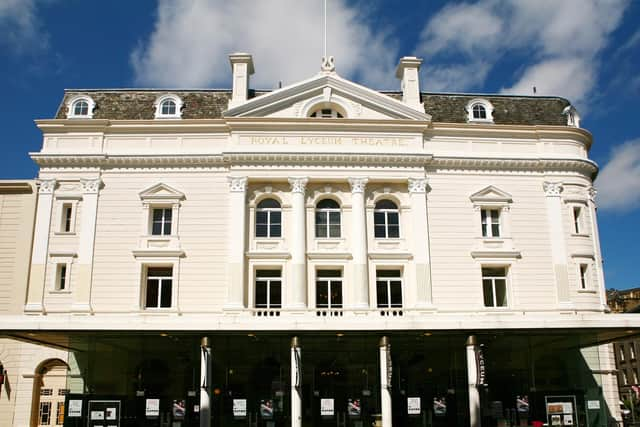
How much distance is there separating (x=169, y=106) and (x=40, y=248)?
29.7 ft

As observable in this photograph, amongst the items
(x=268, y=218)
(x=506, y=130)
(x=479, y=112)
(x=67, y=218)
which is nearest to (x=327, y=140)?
(x=268, y=218)

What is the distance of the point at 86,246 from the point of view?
29156 millimetres

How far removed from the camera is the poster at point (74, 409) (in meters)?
22.6

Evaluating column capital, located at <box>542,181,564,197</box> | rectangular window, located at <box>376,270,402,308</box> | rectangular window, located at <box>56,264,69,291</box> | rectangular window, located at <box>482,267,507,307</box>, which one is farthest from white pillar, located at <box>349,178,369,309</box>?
rectangular window, located at <box>56,264,69,291</box>

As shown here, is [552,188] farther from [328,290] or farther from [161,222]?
[161,222]

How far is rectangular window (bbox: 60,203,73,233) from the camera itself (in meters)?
29.6

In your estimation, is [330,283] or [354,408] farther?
[330,283]

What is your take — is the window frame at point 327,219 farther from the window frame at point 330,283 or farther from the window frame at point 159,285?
the window frame at point 159,285

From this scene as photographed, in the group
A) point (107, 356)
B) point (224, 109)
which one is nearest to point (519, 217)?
point (224, 109)

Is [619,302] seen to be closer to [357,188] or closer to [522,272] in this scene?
[522,272]

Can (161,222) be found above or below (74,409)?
above

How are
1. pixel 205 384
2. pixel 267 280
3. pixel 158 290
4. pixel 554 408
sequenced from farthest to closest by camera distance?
pixel 267 280, pixel 158 290, pixel 554 408, pixel 205 384

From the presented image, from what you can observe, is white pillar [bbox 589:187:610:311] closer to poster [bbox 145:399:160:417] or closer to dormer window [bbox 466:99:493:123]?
dormer window [bbox 466:99:493:123]

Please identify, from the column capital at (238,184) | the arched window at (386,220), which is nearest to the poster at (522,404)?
the arched window at (386,220)
